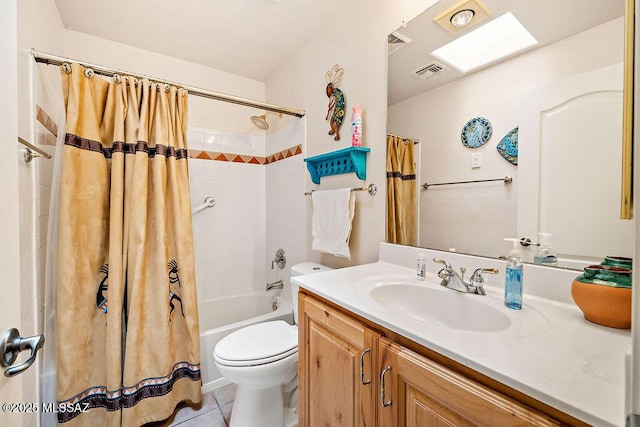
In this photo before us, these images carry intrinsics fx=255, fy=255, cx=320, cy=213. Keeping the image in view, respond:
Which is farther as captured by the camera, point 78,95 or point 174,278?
point 174,278

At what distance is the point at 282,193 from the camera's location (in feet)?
6.98

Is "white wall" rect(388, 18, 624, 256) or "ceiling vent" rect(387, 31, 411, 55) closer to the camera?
"white wall" rect(388, 18, 624, 256)

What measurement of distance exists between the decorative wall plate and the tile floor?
181 cm

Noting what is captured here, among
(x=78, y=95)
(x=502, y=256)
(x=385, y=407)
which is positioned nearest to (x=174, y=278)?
(x=78, y=95)

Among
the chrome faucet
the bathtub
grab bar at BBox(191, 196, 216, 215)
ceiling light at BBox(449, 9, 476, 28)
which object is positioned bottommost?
the bathtub

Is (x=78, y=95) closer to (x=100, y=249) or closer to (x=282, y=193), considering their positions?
(x=100, y=249)

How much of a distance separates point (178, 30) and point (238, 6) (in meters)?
0.51

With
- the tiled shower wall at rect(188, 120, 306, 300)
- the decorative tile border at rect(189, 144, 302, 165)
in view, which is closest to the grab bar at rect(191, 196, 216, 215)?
the tiled shower wall at rect(188, 120, 306, 300)

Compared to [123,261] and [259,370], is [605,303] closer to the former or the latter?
[259,370]

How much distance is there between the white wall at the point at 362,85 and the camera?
131cm

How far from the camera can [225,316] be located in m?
2.16

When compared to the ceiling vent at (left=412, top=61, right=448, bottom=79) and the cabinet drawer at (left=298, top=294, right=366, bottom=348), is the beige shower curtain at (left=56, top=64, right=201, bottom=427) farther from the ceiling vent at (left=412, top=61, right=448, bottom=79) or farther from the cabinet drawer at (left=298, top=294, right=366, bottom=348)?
the ceiling vent at (left=412, top=61, right=448, bottom=79)

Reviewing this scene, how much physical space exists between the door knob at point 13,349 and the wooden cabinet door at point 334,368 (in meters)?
0.70

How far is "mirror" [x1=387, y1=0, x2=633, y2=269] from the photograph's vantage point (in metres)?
0.73
